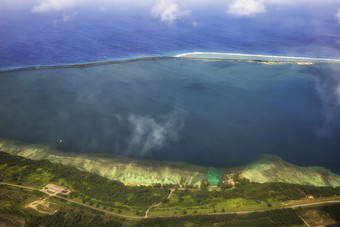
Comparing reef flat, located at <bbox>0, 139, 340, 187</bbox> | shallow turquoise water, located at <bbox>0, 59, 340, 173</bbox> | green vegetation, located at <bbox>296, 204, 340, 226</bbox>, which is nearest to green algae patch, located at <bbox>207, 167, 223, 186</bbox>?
reef flat, located at <bbox>0, 139, 340, 187</bbox>

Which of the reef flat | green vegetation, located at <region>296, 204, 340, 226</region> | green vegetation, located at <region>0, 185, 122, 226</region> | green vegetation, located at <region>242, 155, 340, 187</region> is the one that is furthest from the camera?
green vegetation, located at <region>242, 155, 340, 187</region>

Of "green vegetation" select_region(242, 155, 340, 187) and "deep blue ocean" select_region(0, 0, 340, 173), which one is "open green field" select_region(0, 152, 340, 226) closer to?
"green vegetation" select_region(242, 155, 340, 187)

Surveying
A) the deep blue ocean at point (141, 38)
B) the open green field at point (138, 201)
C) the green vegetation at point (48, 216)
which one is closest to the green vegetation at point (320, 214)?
the open green field at point (138, 201)

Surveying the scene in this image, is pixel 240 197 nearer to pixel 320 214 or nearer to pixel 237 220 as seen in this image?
pixel 237 220

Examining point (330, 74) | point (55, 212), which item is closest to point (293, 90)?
point (330, 74)

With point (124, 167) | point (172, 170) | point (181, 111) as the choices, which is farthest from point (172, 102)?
point (124, 167)

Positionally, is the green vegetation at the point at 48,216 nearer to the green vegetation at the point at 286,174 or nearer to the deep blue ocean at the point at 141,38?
the green vegetation at the point at 286,174
